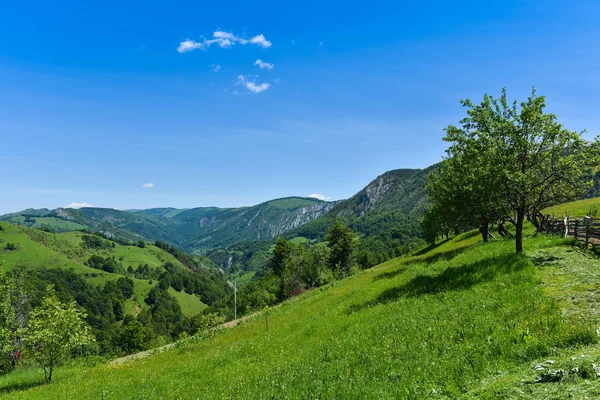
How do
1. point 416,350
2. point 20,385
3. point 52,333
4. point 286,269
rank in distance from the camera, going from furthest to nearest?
point 286,269
point 20,385
point 52,333
point 416,350

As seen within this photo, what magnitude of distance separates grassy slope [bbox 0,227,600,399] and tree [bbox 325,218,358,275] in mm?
59307

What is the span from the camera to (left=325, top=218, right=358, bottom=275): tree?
88.2m

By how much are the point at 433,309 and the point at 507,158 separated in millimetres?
15044

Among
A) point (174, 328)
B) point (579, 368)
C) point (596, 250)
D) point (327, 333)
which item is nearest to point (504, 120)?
point (596, 250)

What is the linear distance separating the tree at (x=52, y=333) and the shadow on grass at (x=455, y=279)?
73.7 feet

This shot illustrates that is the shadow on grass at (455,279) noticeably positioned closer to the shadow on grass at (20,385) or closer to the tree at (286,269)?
the shadow on grass at (20,385)

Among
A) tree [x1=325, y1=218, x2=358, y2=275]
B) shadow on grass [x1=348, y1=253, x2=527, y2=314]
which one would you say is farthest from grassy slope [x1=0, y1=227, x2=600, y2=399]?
tree [x1=325, y1=218, x2=358, y2=275]

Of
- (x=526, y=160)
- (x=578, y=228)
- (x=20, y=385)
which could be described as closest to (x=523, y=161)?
(x=526, y=160)

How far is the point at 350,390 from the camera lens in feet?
38.4

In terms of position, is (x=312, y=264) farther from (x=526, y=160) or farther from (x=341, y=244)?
(x=526, y=160)

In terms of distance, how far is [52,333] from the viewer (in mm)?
25656

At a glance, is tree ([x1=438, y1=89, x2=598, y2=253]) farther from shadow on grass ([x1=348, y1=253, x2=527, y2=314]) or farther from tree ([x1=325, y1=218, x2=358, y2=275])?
tree ([x1=325, y1=218, x2=358, y2=275])

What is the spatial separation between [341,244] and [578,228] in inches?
2421

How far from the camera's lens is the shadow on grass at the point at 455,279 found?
74.7 ft
